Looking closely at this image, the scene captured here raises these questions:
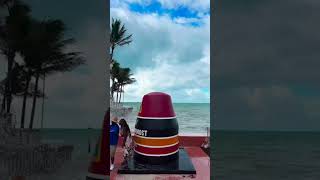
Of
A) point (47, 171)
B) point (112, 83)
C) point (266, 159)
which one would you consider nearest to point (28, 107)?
point (47, 171)

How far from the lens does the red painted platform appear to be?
402cm

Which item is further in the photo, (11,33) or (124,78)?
(11,33)

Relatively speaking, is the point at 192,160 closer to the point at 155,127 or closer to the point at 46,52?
the point at 155,127

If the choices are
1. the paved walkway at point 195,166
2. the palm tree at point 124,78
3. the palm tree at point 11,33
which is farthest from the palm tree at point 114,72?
the palm tree at point 11,33

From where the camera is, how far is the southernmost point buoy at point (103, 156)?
425cm

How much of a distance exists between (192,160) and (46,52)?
705 cm

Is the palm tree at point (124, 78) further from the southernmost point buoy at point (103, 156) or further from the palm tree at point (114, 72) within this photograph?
the southernmost point buoy at point (103, 156)

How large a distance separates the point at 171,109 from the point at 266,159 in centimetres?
2510

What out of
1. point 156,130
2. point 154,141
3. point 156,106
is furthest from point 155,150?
point 156,106

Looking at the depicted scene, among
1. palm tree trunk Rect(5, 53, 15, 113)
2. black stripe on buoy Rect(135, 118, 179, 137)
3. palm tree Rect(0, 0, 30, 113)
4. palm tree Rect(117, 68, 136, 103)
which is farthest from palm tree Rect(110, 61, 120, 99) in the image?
palm tree trunk Rect(5, 53, 15, 113)

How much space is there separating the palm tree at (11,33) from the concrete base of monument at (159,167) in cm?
506

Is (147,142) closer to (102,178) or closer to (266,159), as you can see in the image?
(102,178)

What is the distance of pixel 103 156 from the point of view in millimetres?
4281

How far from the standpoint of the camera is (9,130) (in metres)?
9.23
